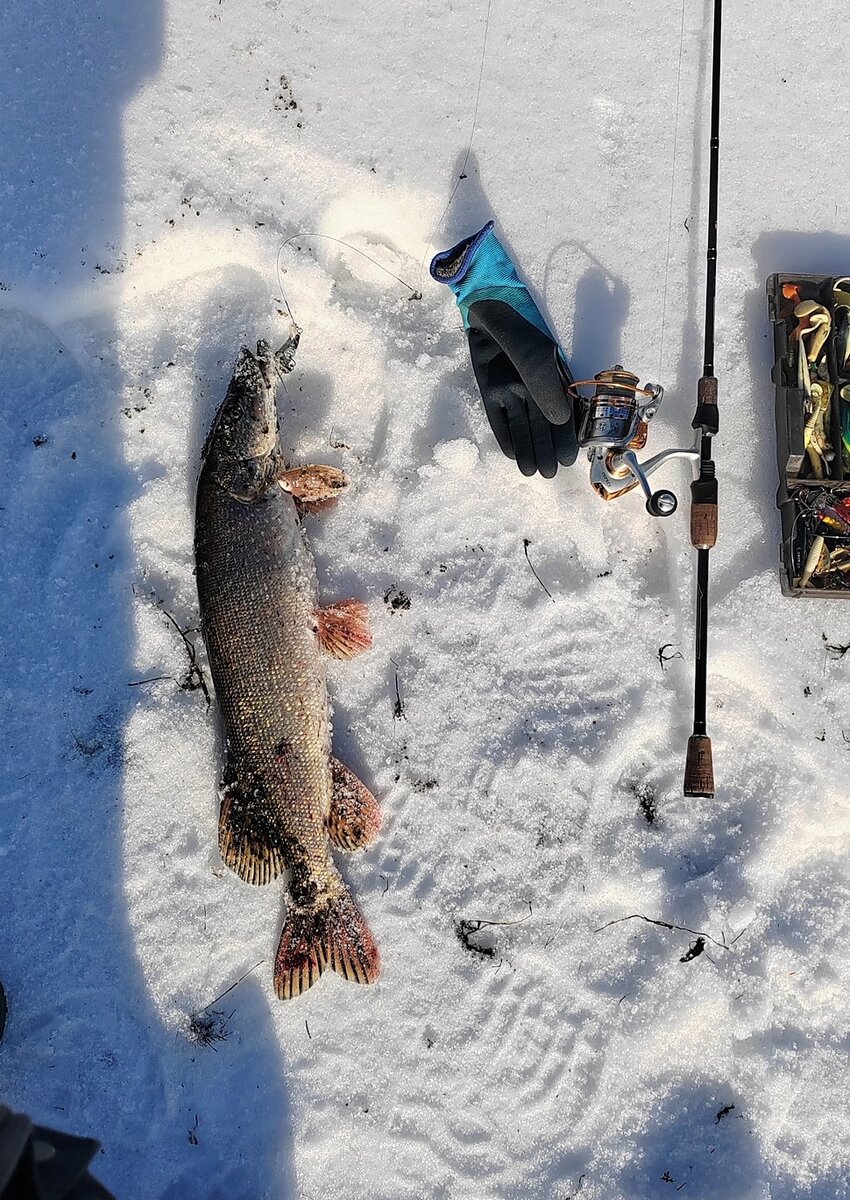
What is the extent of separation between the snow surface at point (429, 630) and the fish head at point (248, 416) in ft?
0.76

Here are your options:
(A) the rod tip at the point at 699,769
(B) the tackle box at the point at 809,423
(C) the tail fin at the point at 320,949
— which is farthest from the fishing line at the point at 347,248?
(C) the tail fin at the point at 320,949

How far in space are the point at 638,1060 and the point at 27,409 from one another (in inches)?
133

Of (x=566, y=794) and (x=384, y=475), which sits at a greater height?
(x=384, y=475)

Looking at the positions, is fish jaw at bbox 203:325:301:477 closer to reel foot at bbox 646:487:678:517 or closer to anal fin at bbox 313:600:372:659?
anal fin at bbox 313:600:372:659

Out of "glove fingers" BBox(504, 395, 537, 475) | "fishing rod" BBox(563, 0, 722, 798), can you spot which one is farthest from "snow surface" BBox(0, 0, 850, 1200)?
"fishing rod" BBox(563, 0, 722, 798)

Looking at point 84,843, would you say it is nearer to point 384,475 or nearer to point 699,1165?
point 384,475

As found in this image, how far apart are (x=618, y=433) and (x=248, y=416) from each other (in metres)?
1.29

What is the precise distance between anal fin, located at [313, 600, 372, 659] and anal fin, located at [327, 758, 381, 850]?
411mm

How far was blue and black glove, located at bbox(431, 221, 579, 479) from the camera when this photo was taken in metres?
2.73

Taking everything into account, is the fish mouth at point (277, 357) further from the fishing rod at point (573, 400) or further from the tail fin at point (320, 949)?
the tail fin at point (320, 949)

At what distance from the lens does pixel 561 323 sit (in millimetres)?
2998

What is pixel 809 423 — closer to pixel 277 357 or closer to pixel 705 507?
pixel 705 507

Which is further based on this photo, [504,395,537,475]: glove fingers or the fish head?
[504,395,537,475]: glove fingers

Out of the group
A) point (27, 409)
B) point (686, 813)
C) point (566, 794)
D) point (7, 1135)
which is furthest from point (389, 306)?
point (7, 1135)
